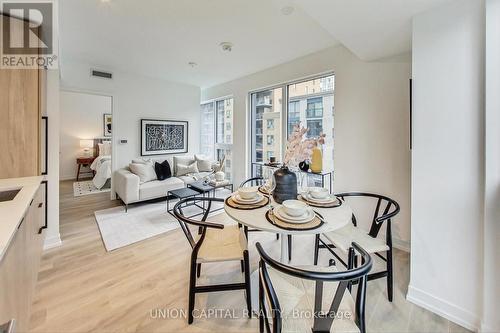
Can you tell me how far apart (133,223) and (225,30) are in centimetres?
296

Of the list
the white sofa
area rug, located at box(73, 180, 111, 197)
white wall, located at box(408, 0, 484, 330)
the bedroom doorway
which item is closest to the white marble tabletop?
white wall, located at box(408, 0, 484, 330)

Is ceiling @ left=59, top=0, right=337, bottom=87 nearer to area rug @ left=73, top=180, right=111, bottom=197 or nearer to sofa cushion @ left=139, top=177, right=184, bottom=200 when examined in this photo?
sofa cushion @ left=139, top=177, right=184, bottom=200

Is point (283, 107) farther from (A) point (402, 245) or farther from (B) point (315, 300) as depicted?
(B) point (315, 300)

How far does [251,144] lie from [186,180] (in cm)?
153

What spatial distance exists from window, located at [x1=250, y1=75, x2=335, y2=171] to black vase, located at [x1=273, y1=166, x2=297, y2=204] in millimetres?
1819

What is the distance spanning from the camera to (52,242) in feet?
8.91

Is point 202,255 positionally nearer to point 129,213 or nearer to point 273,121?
point 129,213

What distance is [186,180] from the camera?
15.6ft

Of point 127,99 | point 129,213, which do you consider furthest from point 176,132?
point 129,213

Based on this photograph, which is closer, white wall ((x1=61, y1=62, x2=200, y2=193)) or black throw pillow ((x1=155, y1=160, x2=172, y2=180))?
white wall ((x1=61, y1=62, x2=200, y2=193))

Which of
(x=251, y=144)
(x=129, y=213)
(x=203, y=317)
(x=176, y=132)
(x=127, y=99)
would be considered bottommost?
(x=203, y=317)

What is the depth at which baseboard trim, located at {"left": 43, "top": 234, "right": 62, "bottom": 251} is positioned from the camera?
2.67 m

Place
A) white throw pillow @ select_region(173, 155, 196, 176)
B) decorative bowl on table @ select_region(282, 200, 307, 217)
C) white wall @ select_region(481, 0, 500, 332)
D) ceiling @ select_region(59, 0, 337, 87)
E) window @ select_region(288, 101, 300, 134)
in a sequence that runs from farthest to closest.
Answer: white throw pillow @ select_region(173, 155, 196, 176) → window @ select_region(288, 101, 300, 134) → ceiling @ select_region(59, 0, 337, 87) → decorative bowl on table @ select_region(282, 200, 307, 217) → white wall @ select_region(481, 0, 500, 332)

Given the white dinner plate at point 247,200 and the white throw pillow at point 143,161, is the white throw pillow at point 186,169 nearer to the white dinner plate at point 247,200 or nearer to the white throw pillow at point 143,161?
the white throw pillow at point 143,161
